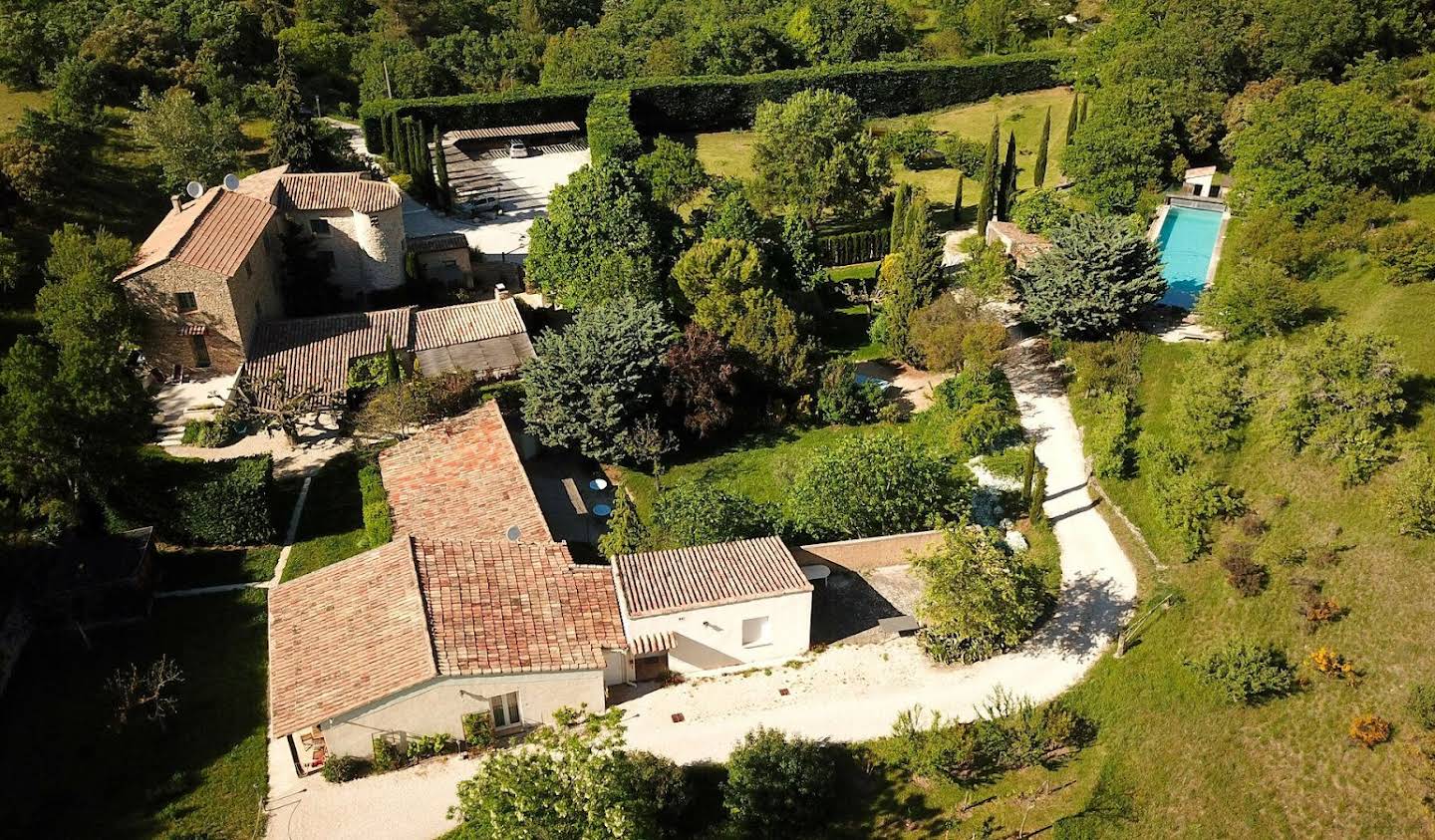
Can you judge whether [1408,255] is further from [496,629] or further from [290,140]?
[290,140]

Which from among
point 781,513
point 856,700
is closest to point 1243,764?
point 856,700

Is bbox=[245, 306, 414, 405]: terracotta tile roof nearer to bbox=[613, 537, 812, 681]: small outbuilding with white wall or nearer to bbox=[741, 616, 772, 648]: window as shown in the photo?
bbox=[613, 537, 812, 681]: small outbuilding with white wall

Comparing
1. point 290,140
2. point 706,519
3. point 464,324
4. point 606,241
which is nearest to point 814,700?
point 706,519

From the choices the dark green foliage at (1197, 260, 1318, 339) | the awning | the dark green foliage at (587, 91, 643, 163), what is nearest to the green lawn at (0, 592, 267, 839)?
the awning

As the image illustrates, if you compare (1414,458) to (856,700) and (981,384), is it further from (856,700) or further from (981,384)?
(856,700)

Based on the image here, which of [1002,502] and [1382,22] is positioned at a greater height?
[1382,22]
